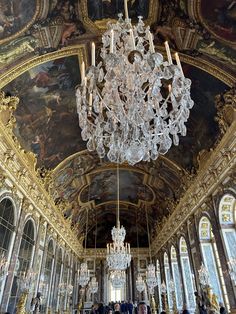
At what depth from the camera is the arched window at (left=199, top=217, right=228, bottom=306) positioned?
1023cm

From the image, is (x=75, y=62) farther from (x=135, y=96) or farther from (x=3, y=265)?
(x=3, y=265)

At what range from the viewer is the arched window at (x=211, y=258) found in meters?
10.2

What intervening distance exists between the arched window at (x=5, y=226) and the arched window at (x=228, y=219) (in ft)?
27.1

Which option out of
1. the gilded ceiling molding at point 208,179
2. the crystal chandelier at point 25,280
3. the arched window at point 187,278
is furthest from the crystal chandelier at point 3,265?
the arched window at point 187,278

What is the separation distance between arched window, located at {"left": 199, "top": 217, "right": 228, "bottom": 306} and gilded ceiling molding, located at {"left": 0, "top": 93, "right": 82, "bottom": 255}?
8.20 m

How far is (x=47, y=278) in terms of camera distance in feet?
42.9

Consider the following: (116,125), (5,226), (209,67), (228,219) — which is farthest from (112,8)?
(228,219)

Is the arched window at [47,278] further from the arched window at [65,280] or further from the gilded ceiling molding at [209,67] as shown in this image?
the gilded ceiling molding at [209,67]

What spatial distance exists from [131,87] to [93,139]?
5.13ft

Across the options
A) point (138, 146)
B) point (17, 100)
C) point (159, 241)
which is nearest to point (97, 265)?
point (159, 241)

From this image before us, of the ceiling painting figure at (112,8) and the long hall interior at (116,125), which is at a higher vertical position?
the ceiling painting figure at (112,8)

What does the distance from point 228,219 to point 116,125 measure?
7.01 metres

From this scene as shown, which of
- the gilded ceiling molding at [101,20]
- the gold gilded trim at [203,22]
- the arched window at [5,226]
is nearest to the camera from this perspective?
the gold gilded trim at [203,22]

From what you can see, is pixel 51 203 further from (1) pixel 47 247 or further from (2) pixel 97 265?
(2) pixel 97 265
